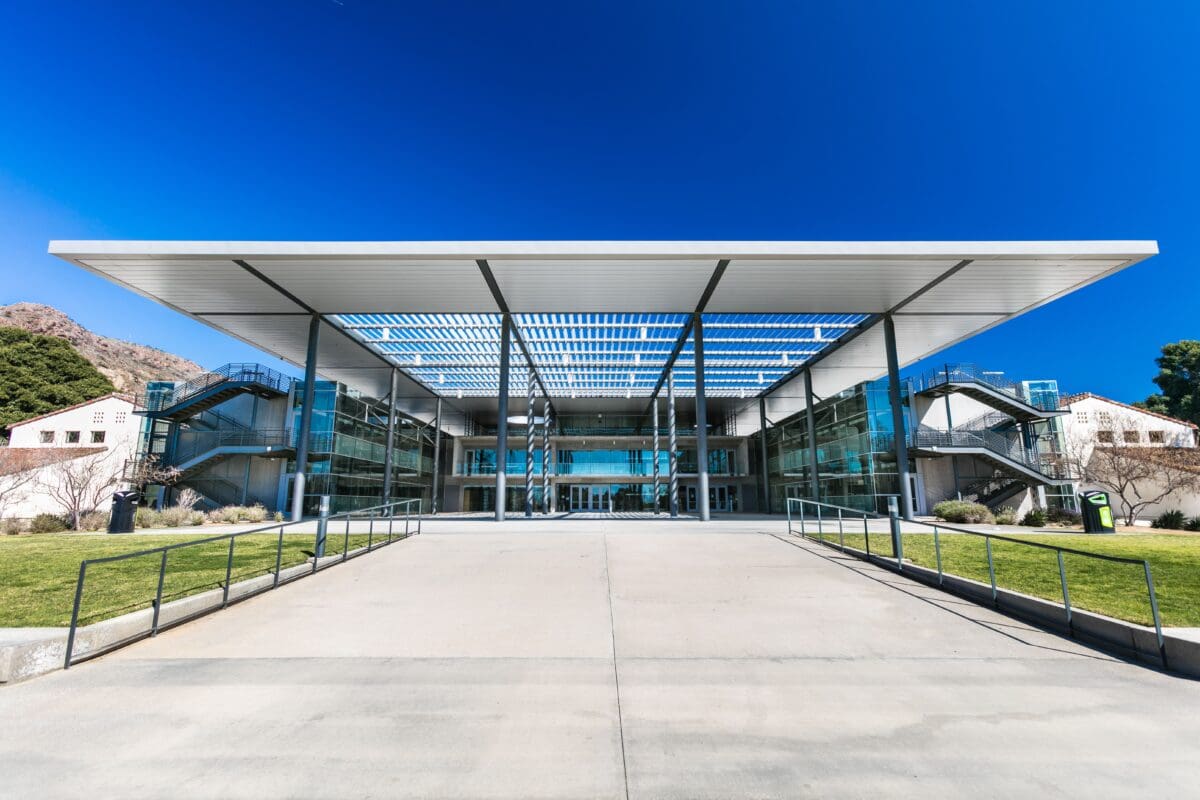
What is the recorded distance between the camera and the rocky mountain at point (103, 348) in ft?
237

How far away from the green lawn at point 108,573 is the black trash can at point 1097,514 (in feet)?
72.3

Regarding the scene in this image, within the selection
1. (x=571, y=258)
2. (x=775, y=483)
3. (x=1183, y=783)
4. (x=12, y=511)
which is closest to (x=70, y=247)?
(x=571, y=258)

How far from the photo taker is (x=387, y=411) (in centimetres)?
3266

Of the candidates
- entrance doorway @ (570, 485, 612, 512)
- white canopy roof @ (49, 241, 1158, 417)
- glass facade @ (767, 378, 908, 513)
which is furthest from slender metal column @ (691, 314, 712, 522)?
entrance doorway @ (570, 485, 612, 512)

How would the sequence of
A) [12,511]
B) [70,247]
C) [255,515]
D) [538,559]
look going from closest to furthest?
[538,559], [70,247], [255,515], [12,511]

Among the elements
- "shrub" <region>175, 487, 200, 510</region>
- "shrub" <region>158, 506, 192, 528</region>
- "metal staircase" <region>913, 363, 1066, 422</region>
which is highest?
"metal staircase" <region>913, 363, 1066, 422</region>

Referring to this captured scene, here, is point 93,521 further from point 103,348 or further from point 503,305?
point 103,348

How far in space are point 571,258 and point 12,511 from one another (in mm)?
29490

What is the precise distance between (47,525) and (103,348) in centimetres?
8389

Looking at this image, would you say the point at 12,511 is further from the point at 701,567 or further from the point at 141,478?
the point at 701,567

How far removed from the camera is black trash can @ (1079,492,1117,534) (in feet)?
58.3

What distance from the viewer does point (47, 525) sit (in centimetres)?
1880

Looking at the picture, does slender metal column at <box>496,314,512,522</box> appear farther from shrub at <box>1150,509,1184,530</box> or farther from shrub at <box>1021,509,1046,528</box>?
shrub at <box>1150,509,1184,530</box>

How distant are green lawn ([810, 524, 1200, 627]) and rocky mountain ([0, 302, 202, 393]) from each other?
3261 inches
